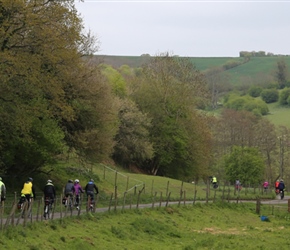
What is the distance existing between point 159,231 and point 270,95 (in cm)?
15376

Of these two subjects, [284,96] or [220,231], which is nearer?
[220,231]

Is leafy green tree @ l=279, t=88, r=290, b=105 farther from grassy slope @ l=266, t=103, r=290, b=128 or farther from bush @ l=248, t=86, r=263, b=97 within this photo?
bush @ l=248, t=86, r=263, b=97

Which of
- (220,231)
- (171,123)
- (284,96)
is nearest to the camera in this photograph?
(220,231)

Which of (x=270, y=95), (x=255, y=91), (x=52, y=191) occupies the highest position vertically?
(x=255, y=91)

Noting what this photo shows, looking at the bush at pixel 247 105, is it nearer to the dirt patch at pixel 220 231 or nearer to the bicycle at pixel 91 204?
the dirt patch at pixel 220 231

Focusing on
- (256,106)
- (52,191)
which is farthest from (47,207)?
(256,106)

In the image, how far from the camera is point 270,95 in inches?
7279

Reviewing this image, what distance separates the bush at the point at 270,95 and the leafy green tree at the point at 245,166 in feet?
377

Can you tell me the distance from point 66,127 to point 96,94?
3048 millimetres

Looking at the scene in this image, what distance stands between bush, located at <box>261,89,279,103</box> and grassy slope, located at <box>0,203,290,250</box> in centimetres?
13799

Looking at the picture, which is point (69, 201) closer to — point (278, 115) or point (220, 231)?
point (220, 231)

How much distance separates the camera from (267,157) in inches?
4166

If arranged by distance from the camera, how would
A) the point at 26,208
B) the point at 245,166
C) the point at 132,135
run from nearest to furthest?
the point at 26,208 → the point at 245,166 → the point at 132,135

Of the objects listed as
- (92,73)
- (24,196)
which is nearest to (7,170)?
(92,73)
